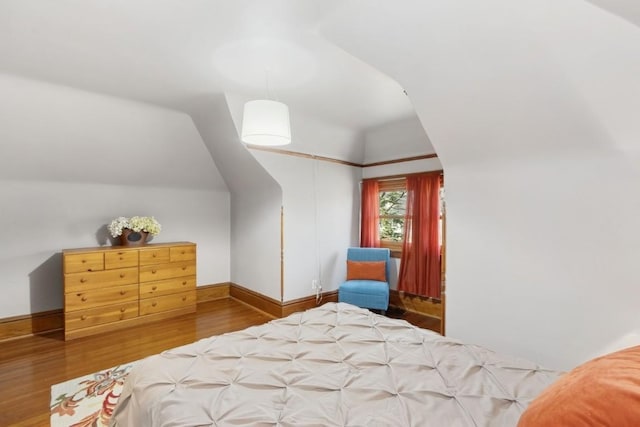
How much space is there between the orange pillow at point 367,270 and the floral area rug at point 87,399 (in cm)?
271

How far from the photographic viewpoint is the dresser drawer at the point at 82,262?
10.6 feet

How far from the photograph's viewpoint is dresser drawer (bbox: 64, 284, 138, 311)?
324 centimetres

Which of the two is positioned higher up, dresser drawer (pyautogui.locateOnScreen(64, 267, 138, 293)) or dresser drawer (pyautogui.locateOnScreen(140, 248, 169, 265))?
dresser drawer (pyautogui.locateOnScreen(140, 248, 169, 265))

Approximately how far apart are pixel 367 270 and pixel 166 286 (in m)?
2.65

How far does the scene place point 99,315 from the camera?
3402 millimetres

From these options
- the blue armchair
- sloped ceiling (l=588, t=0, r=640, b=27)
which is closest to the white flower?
the blue armchair

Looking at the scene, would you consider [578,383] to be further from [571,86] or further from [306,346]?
[571,86]

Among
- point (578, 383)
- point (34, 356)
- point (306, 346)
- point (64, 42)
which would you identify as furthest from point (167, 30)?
point (34, 356)

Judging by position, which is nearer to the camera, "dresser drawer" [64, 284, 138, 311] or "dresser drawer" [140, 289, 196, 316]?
"dresser drawer" [64, 284, 138, 311]

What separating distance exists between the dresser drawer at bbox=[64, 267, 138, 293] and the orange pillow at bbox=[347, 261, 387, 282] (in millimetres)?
2740

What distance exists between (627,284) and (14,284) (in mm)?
5415

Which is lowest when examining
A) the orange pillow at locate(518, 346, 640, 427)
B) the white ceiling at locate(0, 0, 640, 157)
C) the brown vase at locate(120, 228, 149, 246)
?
the orange pillow at locate(518, 346, 640, 427)

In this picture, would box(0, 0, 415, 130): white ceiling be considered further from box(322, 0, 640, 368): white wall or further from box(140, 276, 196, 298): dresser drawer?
box(140, 276, 196, 298): dresser drawer

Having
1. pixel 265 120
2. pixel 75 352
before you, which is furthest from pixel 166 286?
pixel 265 120
